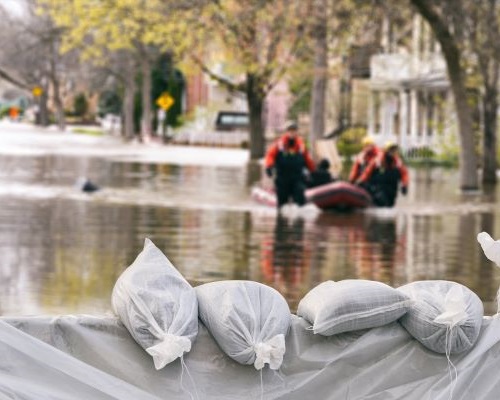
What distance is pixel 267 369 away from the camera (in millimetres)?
5895

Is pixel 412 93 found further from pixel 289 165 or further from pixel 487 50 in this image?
pixel 289 165

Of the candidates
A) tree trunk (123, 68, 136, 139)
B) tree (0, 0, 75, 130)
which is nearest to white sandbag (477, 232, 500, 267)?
tree (0, 0, 75, 130)

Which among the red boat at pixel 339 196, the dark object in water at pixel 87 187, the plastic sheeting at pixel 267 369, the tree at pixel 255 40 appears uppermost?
the tree at pixel 255 40

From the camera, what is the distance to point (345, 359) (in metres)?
5.96

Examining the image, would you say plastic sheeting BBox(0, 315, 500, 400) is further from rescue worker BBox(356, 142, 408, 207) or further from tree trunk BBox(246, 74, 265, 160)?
tree trunk BBox(246, 74, 265, 160)

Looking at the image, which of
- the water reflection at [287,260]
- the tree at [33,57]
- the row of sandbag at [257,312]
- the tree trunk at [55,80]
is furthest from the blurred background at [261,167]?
the tree trunk at [55,80]

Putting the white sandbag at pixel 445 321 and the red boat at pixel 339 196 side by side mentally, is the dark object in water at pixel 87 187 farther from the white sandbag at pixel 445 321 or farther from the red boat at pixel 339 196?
the white sandbag at pixel 445 321

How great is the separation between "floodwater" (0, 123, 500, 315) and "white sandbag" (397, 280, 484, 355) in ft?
19.8

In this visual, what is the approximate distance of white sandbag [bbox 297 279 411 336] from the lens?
5.90 metres

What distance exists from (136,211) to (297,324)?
1921cm

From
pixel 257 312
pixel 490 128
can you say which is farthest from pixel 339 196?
pixel 257 312

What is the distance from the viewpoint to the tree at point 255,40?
4056cm

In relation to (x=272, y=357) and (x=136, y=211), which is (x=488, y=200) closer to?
(x=136, y=211)

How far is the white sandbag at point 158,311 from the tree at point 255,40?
30.9m
